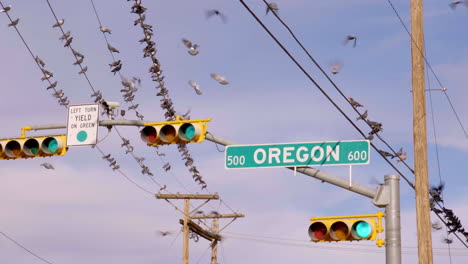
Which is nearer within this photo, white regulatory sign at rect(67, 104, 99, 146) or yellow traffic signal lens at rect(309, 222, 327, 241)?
yellow traffic signal lens at rect(309, 222, 327, 241)

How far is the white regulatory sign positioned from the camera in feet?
51.4

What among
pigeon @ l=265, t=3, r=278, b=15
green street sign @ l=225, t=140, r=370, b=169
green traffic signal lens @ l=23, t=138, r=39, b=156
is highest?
pigeon @ l=265, t=3, r=278, b=15

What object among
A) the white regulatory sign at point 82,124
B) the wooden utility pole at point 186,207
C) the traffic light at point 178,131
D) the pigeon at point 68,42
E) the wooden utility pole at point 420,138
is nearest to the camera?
the traffic light at point 178,131

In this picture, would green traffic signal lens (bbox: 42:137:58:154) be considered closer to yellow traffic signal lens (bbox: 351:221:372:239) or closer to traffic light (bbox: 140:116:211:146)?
traffic light (bbox: 140:116:211:146)

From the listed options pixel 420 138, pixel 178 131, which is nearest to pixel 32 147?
pixel 178 131

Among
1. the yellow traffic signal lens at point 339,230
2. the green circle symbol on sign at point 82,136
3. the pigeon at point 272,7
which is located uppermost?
the pigeon at point 272,7

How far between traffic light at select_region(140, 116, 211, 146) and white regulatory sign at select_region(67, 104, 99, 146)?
4.11 feet

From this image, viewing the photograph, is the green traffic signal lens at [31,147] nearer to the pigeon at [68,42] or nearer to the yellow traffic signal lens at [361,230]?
the pigeon at [68,42]

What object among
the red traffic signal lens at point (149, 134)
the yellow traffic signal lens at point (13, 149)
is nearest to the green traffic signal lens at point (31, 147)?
the yellow traffic signal lens at point (13, 149)

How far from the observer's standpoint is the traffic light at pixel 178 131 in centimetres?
1462

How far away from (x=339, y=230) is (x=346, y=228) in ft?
0.46

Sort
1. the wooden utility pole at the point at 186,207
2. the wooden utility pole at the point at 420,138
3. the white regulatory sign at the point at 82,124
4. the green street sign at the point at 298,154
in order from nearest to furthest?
the green street sign at the point at 298,154 < the white regulatory sign at the point at 82,124 < the wooden utility pole at the point at 420,138 < the wooden utility pole at the point at 186,207

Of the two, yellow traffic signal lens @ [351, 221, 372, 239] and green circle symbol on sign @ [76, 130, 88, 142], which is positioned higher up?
green circle symbol on sign @ [76, 130, 88, 142]

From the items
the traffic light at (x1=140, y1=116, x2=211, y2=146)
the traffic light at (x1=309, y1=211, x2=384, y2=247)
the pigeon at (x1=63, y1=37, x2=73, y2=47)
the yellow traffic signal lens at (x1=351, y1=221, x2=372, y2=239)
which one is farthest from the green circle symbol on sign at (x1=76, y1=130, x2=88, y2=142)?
the pigeon at (x1=63, y1=37, x2=73, y2=47)
